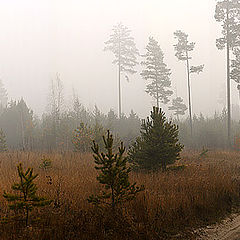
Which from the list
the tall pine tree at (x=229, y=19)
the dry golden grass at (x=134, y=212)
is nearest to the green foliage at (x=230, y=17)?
the tall pine tree at (x=229, y=19)

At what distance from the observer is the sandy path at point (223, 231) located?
4297 millimetres

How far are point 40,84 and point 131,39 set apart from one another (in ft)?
283

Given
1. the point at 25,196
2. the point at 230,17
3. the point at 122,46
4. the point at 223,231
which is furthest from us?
the point at 122,46

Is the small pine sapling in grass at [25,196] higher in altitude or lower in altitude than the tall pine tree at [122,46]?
lower

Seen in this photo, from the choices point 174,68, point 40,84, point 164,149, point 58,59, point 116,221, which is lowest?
point 116,221

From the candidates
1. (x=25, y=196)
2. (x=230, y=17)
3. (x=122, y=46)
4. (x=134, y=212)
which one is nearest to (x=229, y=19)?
(x=230, y=17)

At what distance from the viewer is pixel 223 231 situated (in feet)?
15.0

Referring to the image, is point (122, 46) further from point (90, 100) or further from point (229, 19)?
point (90, 100)

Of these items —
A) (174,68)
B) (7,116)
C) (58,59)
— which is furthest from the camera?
(58,59)

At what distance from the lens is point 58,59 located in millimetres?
174000

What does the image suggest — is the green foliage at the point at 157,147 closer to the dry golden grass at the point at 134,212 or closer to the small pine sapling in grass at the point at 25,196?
the dry golden grass at the point at 134,212

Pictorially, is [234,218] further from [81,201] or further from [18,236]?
[18,236]

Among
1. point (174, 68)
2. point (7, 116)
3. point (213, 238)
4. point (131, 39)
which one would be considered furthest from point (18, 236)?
point (174, 68)

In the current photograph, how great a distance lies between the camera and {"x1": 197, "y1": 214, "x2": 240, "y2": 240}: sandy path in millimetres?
4297
